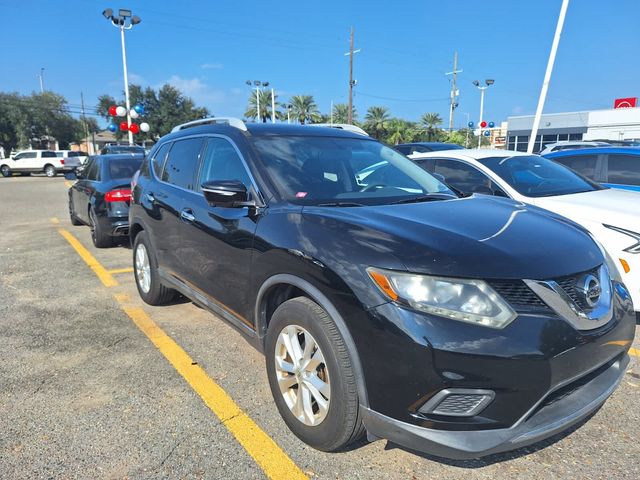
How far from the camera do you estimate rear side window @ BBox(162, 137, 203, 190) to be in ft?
12.7

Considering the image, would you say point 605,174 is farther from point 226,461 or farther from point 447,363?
point 226,461

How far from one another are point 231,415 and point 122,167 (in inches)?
243

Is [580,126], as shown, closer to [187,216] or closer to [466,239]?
[187,216]

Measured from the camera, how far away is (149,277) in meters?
4.70

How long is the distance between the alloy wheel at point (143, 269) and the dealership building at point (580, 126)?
1491 inches

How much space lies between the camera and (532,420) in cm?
202

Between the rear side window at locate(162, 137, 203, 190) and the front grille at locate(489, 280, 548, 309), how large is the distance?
2.61 m

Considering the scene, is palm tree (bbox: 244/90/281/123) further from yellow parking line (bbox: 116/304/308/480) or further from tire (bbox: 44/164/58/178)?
yellow parking line (bbox: 116/304/308/480)

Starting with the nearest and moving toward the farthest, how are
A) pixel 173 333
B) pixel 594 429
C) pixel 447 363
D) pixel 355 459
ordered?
pixel 447 363 → pixel 355 459 → pixel 594 429 → pixel 173 333

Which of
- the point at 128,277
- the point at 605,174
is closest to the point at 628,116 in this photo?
the point at 605,174

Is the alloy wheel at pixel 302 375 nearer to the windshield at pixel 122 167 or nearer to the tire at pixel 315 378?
the tire at pixel 315 378

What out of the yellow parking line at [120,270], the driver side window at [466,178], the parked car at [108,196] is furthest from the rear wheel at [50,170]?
the driver side window at [466,178]

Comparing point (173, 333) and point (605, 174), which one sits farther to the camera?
point (605, 174)

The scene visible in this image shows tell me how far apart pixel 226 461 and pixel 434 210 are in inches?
70.8
